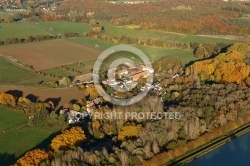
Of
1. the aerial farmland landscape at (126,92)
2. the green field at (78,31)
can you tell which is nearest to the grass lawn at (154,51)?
the aerial farmland landscape at (126,92)

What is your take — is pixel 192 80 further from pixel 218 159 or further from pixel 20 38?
pixel 20 38

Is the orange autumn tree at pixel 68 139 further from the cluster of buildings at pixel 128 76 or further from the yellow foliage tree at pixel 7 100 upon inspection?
the cluster of buildings at pixel 128 76

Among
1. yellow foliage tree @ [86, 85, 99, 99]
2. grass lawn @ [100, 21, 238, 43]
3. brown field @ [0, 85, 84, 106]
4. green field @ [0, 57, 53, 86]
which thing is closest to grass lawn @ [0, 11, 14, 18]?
grass lawn @ [100, 21, 238, 43]

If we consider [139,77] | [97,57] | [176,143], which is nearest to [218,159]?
[176,143]

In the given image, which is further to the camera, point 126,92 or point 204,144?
point 126,92

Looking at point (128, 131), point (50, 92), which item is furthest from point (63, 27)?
point (128, 131)

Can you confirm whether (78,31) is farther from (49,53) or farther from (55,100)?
(55,100)
